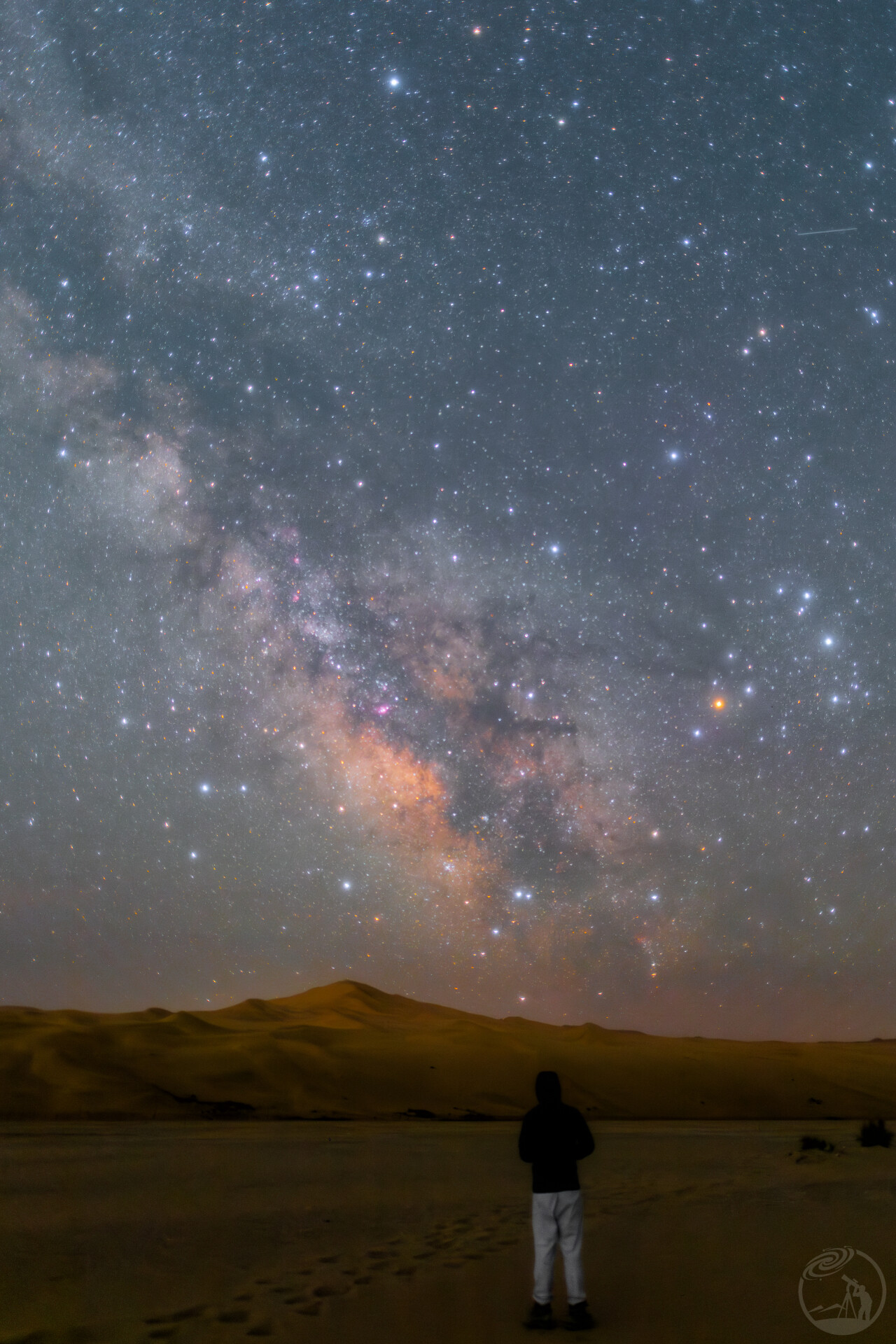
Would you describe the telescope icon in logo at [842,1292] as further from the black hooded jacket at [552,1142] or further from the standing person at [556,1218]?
the black hooded jacket at [552,1142]

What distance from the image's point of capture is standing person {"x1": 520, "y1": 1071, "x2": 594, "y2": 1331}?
4930 mm

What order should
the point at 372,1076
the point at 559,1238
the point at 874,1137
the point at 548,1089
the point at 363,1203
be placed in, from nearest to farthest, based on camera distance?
the point at 559,1238 → the point at 548,1089 → the point at 363,1203 → the point at 874,1137 → the point at 372,1076

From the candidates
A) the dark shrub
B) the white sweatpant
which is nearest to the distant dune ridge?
the dark shrub

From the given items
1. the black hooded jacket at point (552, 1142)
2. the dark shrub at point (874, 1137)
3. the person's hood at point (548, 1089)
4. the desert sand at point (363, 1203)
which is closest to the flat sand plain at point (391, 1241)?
the desert sand at point (363, 1203)

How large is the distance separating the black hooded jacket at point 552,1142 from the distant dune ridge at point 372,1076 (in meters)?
19.0

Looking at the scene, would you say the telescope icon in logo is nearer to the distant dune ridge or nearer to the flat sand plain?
the flat sand plain

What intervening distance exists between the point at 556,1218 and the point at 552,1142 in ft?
1.22

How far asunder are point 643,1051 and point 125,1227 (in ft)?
106

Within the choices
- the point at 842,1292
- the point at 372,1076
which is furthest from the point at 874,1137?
the point at 372,1076

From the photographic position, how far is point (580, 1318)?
4887mm

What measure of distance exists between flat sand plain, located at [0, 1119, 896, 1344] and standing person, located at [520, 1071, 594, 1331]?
0.61 ft

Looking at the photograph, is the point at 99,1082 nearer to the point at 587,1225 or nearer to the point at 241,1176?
the point at 241,1176

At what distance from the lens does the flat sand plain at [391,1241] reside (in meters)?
5.21

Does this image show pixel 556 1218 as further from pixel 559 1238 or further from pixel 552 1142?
pixel 552 1142
